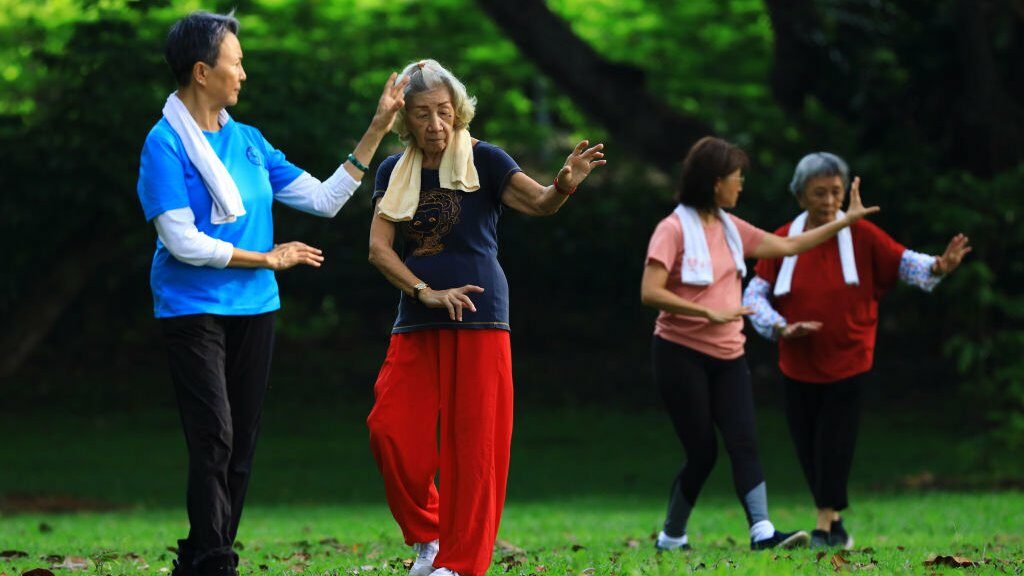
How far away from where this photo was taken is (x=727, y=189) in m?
7.64

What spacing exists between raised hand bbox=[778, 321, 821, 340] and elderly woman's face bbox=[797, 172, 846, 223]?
0.60 m

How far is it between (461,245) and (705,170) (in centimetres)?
225

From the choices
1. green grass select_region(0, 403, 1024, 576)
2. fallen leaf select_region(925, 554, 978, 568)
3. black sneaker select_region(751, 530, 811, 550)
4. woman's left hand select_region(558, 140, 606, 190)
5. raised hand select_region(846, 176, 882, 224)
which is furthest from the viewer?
raised hand select_region(846, 176, 882, 224)

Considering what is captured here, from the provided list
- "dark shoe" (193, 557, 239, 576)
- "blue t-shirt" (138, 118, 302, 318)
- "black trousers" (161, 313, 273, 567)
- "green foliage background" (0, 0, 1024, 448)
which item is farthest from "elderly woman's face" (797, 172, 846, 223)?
"green foliage background" (0, 0, 1024, 448)

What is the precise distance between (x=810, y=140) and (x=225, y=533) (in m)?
13.2

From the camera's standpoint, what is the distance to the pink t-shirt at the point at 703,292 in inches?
295

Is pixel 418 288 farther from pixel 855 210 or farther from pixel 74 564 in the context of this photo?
pixel 855 210

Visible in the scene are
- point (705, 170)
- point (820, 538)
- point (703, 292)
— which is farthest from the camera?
point (820, 538)

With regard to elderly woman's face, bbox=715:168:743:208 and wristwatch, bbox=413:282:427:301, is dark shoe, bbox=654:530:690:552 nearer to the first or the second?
elderly woman's face, bbox=715:168:743:208

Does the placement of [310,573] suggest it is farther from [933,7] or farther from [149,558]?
[933,7]

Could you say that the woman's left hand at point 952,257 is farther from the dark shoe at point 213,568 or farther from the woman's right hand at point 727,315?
the dark shoe at point 213,568

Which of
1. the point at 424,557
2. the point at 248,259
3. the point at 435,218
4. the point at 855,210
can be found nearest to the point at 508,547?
the point at 424,557

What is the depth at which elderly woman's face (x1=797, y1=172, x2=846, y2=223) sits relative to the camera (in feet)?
26.2

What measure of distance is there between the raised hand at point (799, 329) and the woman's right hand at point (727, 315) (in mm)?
411
